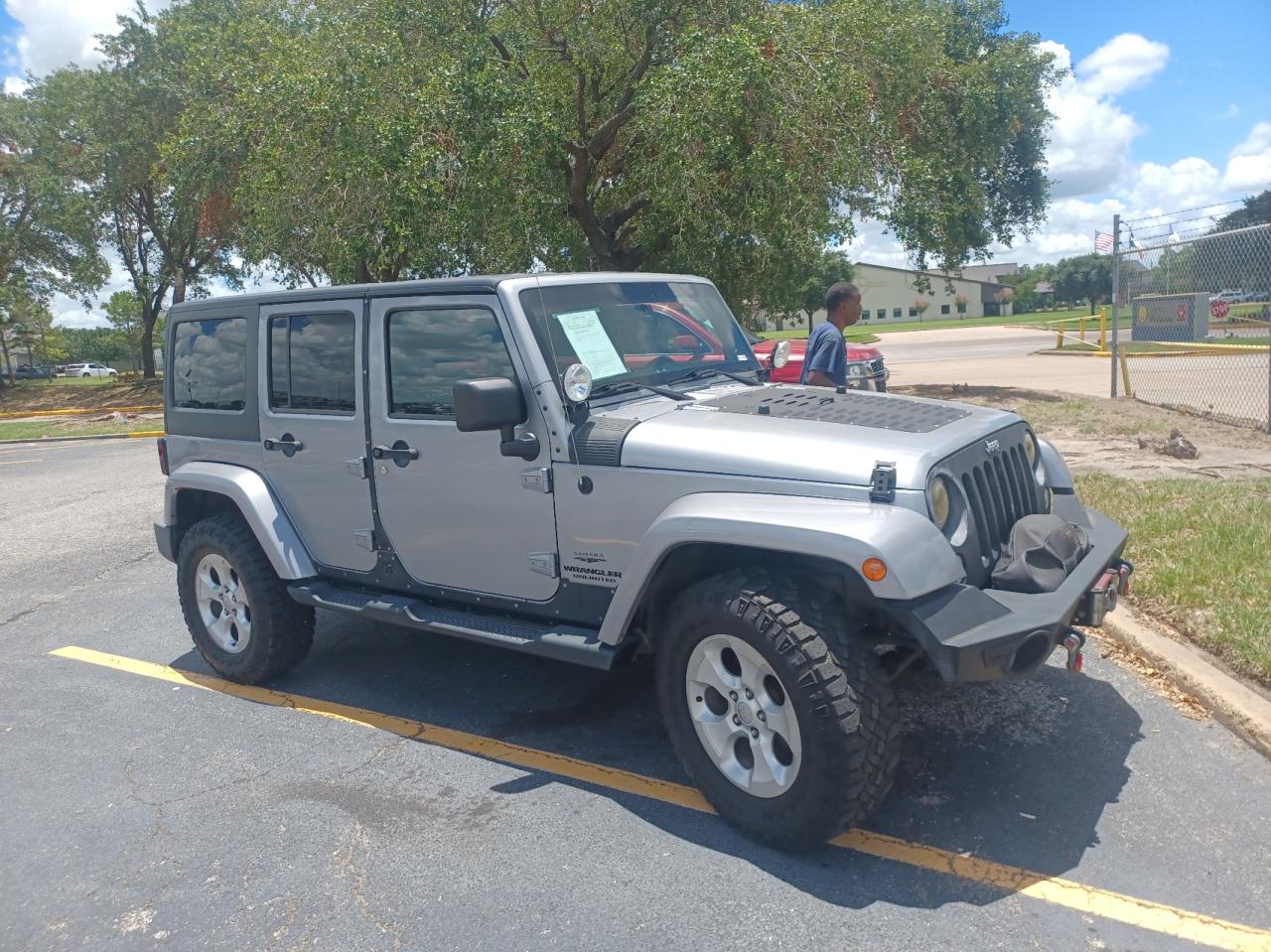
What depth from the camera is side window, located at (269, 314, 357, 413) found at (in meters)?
4.73

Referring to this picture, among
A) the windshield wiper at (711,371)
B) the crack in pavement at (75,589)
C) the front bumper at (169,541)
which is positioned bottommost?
the crack in pavement at (75,589)

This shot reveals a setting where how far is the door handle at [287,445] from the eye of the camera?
4.92 m

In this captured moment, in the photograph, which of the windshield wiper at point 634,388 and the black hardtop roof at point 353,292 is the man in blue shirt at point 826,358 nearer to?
the windshield wiper at point 634,388

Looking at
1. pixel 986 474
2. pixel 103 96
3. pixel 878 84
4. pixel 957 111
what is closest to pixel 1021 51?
pixel 957 111

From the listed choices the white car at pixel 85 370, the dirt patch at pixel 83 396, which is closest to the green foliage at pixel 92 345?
the white car at pixel 85 370

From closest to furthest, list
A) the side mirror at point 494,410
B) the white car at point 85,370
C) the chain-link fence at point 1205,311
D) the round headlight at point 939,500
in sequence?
the round headlight at point 939,500
the side mirror at point 494,410
the chain-link fence at point 1205,311
the white car at point 85,370

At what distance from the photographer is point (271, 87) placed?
14125 millimetres

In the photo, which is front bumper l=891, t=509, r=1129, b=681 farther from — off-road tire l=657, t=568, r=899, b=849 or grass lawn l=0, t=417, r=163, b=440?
grass lawn l=0, t=417, r=163, b=440

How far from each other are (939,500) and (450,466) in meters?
2.03

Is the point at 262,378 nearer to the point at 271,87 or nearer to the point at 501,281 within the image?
the point at 501,281

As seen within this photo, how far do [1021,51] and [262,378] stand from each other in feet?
57.4

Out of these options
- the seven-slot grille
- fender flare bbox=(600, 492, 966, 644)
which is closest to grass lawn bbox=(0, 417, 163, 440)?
fender flare bbox=(600, 492, 966, 644)

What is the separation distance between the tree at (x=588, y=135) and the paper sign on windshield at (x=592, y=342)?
8875 millimetres

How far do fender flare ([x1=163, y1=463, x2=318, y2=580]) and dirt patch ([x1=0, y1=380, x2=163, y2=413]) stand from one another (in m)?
22.2
